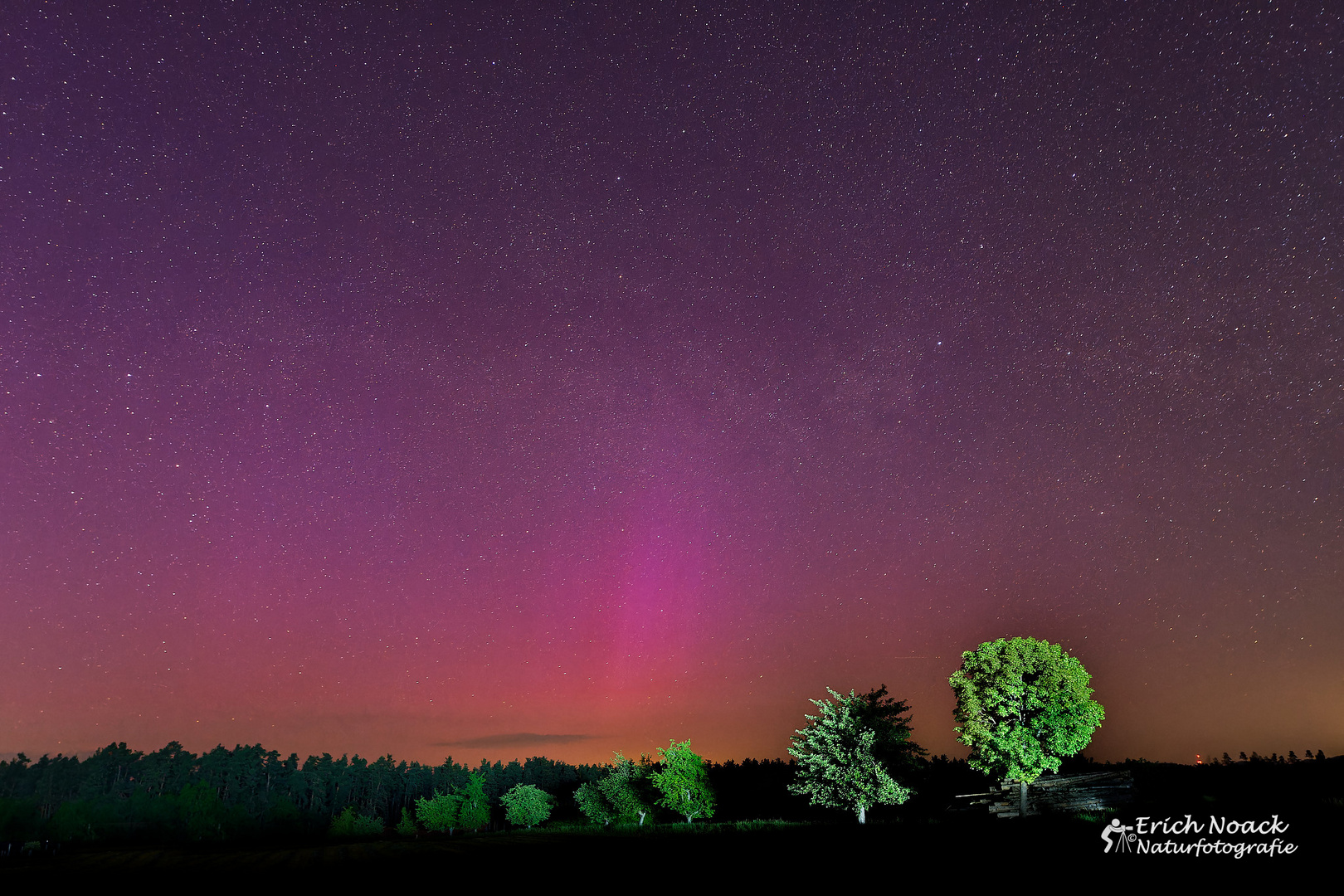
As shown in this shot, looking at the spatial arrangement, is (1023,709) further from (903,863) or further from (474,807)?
(474,807)

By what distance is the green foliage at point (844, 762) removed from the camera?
42.0 m

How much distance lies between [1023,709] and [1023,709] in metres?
0.07

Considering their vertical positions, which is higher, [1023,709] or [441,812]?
[1023,709]

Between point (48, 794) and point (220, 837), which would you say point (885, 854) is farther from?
point (48, 794)

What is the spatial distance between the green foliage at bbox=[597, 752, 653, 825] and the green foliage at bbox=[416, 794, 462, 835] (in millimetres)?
49474

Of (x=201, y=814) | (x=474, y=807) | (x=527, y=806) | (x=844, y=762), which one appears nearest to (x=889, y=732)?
(x=844, y=762)

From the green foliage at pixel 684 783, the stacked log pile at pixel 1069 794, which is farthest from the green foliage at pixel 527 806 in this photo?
the stacked log pile at pixel 1069 794

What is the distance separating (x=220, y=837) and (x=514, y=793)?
162 ft

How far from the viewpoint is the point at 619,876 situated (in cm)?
1698

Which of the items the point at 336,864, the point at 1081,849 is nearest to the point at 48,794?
the point at 336,864

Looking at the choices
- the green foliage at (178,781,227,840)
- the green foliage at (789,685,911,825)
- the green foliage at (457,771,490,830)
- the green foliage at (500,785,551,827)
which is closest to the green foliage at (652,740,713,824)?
the green foliage at (789,685,911,825)

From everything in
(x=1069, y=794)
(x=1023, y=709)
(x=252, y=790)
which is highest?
(x=1023, y=709)

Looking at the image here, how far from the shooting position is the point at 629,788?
7162 centimetres

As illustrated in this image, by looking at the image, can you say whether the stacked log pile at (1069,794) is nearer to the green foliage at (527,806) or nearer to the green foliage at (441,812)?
the green foliage at (527,806)
